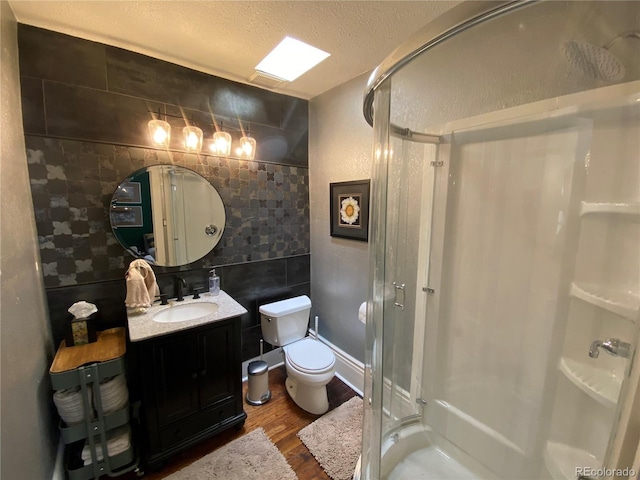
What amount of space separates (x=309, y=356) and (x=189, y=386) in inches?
31.4

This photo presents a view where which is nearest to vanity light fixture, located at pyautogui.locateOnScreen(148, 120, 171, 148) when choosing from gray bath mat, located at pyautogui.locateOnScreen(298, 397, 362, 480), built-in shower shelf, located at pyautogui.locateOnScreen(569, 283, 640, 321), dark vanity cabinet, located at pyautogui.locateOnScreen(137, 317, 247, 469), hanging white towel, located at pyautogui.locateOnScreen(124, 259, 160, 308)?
hanging white towel, located at pyautogui.locateOnScreen(124, 259, 160, 308)

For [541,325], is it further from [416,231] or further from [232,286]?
[232,286]

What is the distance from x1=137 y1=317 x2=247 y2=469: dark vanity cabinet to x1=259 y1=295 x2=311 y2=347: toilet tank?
438 millimetres

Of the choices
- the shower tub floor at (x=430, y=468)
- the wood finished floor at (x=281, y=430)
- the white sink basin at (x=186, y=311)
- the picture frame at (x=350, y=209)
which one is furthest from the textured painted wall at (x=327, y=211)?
the white sink basin at (x=186, y=311)

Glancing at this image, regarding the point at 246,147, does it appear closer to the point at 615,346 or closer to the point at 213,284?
the point at 213,284

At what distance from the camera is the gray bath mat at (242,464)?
1.46m

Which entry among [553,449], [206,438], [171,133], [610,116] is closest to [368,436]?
[553,449]

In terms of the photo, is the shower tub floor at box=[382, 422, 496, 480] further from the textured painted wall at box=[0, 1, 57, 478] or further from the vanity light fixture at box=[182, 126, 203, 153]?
the vanity light fixture at box=[182, 126, 203, 153]


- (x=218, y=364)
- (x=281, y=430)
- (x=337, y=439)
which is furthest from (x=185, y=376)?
(x=337, y=439)

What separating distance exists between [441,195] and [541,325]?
2.43 feet

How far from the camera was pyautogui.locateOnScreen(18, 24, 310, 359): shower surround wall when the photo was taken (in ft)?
4.81

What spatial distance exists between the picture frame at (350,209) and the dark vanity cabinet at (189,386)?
1.06 metres

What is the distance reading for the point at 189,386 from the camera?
1571 millimetres

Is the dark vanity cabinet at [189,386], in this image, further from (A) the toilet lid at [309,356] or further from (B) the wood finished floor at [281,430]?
(A) the toilet lid at [309,356]
